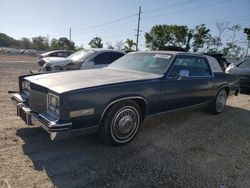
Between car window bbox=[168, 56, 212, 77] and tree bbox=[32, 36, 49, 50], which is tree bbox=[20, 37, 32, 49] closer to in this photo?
tree bbox=[32, 36, 49, 50]

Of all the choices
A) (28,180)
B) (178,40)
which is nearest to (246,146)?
(28,180)

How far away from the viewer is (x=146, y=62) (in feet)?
15.1

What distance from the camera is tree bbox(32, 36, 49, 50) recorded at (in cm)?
8418

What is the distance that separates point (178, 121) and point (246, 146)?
1435 mm

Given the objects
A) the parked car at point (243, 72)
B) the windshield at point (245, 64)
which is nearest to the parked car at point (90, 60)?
the parked car at point (243, 72)

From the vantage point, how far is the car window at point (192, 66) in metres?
4.35

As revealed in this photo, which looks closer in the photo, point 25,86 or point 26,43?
point 25,86

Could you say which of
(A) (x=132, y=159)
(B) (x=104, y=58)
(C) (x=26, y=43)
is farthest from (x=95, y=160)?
(C) (x=26, y=43)

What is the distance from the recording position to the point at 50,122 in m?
2.96

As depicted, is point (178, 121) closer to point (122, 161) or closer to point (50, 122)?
point (122, 161)

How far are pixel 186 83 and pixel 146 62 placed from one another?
89 cm

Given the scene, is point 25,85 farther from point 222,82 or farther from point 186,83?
point 222,82

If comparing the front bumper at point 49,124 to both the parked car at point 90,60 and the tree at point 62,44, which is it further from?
the tree at point 62,44

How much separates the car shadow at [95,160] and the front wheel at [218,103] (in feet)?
6.00
